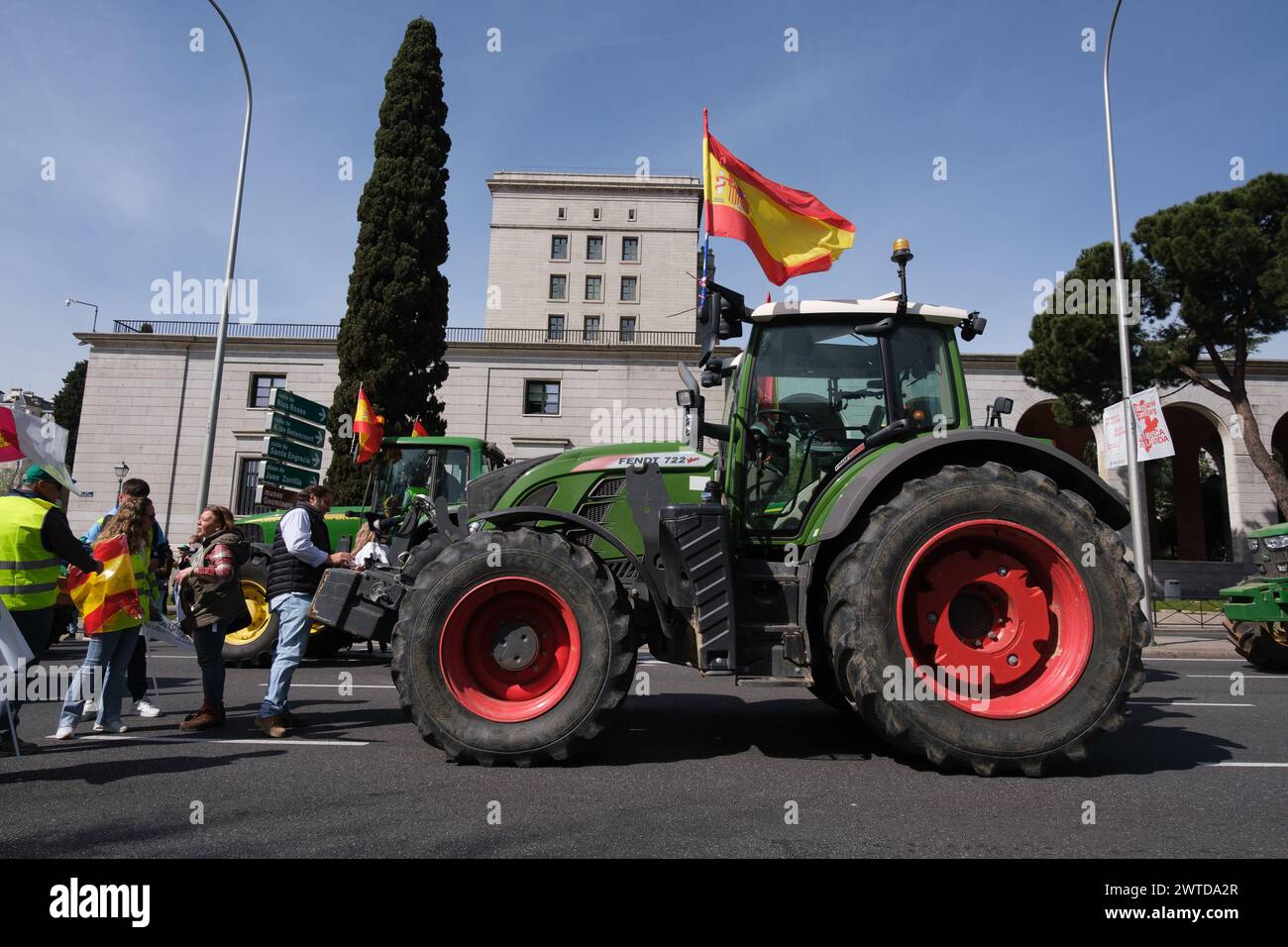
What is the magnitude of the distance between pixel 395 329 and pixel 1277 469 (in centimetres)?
2289

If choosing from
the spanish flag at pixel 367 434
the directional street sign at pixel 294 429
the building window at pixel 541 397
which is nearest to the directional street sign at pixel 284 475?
the directional street sign at pixel 294 429

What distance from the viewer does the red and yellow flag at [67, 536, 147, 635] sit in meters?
5.27

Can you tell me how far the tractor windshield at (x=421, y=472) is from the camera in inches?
383

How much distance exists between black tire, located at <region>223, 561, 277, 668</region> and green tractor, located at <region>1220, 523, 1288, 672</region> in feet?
38.2

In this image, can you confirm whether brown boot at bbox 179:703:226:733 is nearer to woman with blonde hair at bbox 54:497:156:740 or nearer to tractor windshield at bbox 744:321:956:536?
woman with blonde hair at bbox 54:497:156:740

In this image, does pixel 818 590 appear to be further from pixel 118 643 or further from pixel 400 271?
pixel 400 271

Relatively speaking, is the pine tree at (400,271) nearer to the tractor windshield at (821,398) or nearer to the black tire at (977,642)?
the tractor windshield at (821,398)

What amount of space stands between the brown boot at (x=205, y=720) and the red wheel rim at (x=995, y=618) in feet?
15.8

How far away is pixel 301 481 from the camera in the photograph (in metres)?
14.0

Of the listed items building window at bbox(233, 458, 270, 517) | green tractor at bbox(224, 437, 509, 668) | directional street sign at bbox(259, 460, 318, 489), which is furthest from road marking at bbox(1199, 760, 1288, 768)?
building window at bbox(233, 458, 270, 517)

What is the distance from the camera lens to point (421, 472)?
32.1 ft

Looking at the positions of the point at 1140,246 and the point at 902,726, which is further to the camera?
the point at 1140,246
